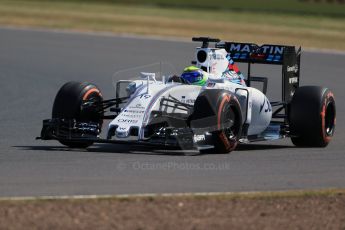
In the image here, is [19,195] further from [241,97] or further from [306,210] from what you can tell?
[241,97]

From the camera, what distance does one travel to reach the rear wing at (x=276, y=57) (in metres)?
14.5

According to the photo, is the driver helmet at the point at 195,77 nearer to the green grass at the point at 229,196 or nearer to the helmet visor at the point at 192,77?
the helmet visor at the point at 192,77

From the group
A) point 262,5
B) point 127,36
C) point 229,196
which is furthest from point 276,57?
point 262,5

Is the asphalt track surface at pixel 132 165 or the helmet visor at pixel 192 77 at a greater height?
the helmet visor at pixel 192 77

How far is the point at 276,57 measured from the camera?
14555 millimetres

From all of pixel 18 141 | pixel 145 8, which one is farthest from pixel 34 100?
pixel 145 8

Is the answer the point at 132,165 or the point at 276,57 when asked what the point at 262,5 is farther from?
the point at 132,165

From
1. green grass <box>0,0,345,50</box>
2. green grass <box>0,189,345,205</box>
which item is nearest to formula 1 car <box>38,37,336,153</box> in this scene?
green grass <box>0,189,345,205</box>

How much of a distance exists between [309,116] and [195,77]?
166 centimetres

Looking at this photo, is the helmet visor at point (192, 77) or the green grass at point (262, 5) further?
the green grass at point (262, 5)

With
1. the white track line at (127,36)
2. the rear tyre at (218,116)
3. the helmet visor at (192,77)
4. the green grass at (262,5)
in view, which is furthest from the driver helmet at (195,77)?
the green grass at (262,5)

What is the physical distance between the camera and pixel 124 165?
1150 cm

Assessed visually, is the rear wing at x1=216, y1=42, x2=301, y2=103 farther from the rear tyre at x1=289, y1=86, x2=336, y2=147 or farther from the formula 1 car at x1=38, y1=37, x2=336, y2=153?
the rear tyre at x1=289, y1=86, x2=336, y2=147

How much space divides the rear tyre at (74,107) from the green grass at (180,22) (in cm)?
1865
